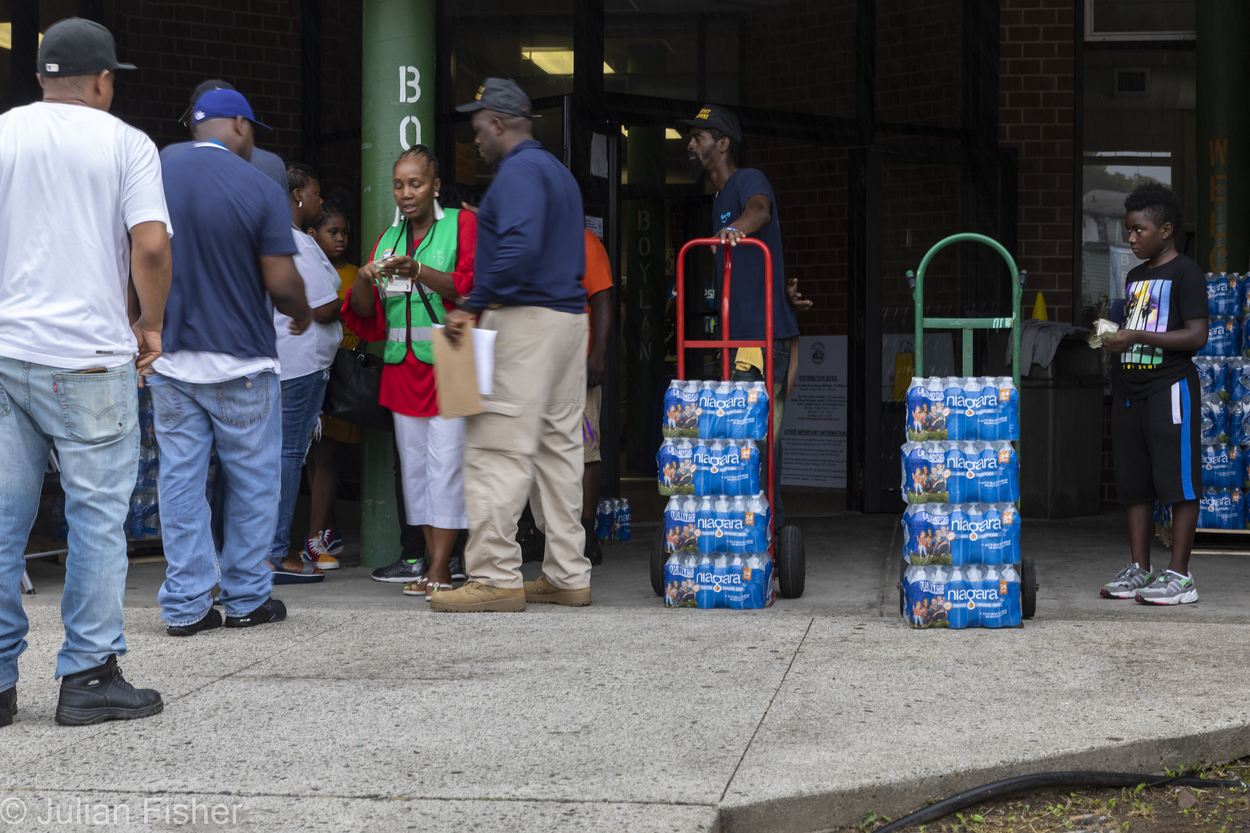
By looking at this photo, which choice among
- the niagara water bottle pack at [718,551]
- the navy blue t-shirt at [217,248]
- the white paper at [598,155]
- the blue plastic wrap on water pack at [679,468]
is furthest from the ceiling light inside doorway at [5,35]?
the niagara water bottle pack at [718,551]

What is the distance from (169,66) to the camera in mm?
8562

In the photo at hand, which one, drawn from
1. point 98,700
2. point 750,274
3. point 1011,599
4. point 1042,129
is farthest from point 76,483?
point 1042,129

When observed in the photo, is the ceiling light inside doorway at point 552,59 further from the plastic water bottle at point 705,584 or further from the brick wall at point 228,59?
the plastic water bottle at point 705,584

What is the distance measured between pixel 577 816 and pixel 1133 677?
199 cm

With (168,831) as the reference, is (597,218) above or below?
above

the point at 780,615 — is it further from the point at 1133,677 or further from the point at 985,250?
the point at 985,250

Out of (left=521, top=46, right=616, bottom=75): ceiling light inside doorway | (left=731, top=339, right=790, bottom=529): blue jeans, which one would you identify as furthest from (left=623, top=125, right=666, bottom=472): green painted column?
(left=731, top=339, right=790, bottom=529): blue jeans

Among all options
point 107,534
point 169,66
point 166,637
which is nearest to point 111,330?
point 107,534

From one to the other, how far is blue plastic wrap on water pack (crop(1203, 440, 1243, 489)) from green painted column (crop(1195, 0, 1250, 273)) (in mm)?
1772

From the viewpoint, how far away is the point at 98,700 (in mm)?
3398

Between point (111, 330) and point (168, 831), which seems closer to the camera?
point (168, 831)

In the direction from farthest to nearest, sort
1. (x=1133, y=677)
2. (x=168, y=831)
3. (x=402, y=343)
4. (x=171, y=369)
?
(x=402, y=343)
(x=171, y=369)
(x=1133, y=677)
(x=168, y=831)

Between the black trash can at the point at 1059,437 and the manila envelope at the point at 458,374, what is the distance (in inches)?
185

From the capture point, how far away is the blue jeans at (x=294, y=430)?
580 centimetres
